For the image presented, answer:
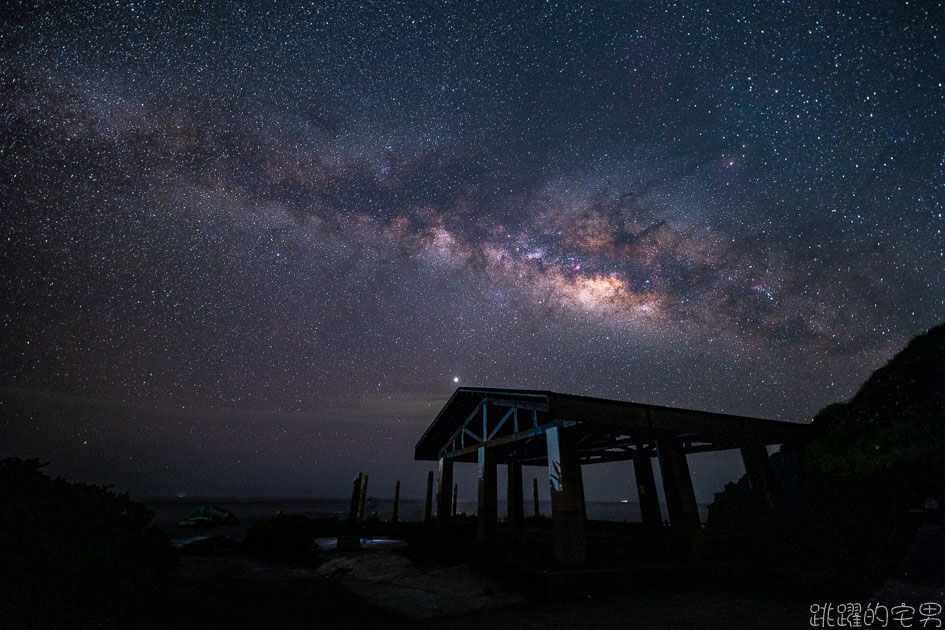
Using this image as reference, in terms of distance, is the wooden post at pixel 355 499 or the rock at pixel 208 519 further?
the rock at pixel 208 519

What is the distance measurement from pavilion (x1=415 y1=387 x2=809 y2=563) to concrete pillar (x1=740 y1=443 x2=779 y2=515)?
0.02 meters

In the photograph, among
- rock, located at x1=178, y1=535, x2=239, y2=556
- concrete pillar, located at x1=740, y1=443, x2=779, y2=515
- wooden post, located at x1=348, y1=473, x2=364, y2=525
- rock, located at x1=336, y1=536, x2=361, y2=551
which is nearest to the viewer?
concrete pillar, located at x1=740, y1=443, x2=779, y2=515

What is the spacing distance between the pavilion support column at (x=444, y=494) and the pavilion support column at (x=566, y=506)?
8501 mm

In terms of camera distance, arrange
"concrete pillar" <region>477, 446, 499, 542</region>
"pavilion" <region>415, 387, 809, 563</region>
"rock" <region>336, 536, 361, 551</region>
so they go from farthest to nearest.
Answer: "rock" <region>336, 536, 361, 551</region>, "concrete pillar" <region>477, 446, 499, 542</region>, "pavilion" <region>415, 387, 809, 563</region>

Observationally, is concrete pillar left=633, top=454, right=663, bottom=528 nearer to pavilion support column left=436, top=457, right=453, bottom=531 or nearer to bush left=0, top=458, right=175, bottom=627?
pavilion support column left=436, top=457, right=453, bottom=531

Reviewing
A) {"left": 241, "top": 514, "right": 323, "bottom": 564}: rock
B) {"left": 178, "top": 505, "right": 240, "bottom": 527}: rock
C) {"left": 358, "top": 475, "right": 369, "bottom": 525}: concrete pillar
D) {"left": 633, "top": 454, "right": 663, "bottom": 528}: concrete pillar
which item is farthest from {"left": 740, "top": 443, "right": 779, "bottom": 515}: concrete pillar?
{"left": 178, "top": 505, "right": 240, "bottom": 527}: rock

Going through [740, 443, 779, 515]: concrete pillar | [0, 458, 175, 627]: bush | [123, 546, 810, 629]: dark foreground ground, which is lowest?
[123, 546, 810, 629]: dark foreground ground

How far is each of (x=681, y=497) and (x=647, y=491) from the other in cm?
596

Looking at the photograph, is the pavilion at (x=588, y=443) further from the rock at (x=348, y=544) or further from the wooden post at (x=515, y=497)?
the rock at (x=348, y=544)

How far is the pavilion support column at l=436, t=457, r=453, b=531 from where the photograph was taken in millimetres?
17000

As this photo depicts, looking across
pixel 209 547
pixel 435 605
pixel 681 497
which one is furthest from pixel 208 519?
pixel 681 497

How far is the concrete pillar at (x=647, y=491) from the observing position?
52.1 feet

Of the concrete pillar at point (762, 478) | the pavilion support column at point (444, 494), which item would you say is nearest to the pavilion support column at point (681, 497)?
the concrete pillar at point (762, 478)

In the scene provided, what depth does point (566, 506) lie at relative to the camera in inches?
366
